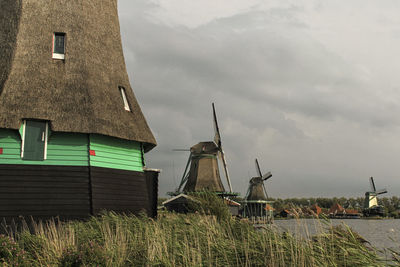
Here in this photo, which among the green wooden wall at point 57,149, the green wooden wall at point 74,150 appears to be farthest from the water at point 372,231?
the green wooden wall at point 57,149

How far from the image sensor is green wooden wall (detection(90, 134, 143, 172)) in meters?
12.8

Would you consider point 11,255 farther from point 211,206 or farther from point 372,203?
point 372,203

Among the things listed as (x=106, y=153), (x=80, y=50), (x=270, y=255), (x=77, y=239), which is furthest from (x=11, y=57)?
(x=270, y=255)

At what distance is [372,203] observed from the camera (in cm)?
8000

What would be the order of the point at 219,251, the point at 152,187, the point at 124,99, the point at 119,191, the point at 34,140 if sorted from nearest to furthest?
1. the point at 219,251
2. the point at 34,140
3. the point at 119,191
4. the point at 124,99
5. the point at 152,187

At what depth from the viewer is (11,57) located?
13.0 metres

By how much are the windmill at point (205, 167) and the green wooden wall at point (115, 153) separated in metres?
21.7

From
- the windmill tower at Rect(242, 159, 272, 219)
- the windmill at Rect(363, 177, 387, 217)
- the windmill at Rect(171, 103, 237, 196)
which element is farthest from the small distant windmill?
the windmill at Rect(363, 177, 387, 217)

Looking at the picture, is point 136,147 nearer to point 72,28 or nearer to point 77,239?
point 72,28

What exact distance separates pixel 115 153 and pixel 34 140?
248 cm

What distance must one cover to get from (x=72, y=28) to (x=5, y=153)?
476cm

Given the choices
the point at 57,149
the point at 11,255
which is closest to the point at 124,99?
the point at 57,149

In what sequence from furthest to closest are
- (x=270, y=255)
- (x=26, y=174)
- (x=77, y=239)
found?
(x=26, y=174) → (x=77, y=239) → (x=270, y=255)

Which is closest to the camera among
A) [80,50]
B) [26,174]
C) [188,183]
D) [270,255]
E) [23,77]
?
[270,255]
